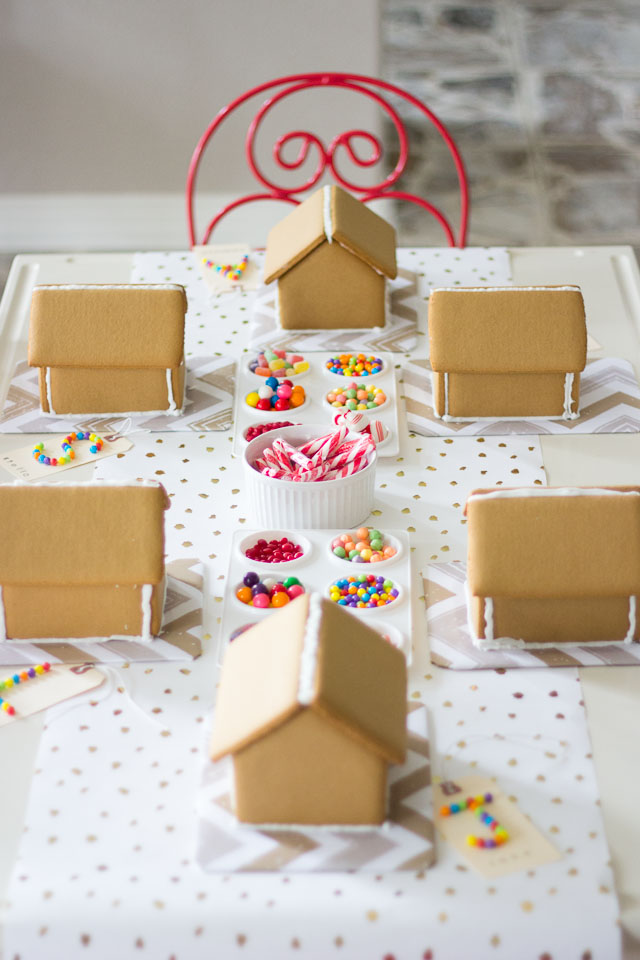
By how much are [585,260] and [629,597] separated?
1.46m

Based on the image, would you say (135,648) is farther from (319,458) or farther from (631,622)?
(631,622)

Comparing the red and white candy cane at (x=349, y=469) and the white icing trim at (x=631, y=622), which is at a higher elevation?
the red and white candy cane at (x=349, y=469)

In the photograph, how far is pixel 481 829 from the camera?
1601 millimetres

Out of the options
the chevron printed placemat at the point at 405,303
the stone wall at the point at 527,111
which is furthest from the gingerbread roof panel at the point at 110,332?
the stone wall at the point at 527,111

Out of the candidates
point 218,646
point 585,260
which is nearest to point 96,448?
point 218,646

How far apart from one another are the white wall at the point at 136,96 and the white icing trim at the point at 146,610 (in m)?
3.35

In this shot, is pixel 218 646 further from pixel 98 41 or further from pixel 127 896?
pixel 98 41

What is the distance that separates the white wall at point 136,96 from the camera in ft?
15.3

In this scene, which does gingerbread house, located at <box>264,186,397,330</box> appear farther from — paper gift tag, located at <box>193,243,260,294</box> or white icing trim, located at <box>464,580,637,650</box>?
white icing trim, located at <box>464,580,637,650</box>

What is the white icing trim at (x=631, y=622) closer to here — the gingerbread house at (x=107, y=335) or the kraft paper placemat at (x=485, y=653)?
the kraft paper placemat at (x=485, y=653)

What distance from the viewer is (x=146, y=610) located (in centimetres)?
192

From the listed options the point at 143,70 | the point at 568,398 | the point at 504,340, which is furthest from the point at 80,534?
the point at 143,70

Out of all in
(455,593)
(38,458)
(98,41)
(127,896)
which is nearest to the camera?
(127,896)

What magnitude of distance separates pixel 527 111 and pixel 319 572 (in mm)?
5005
